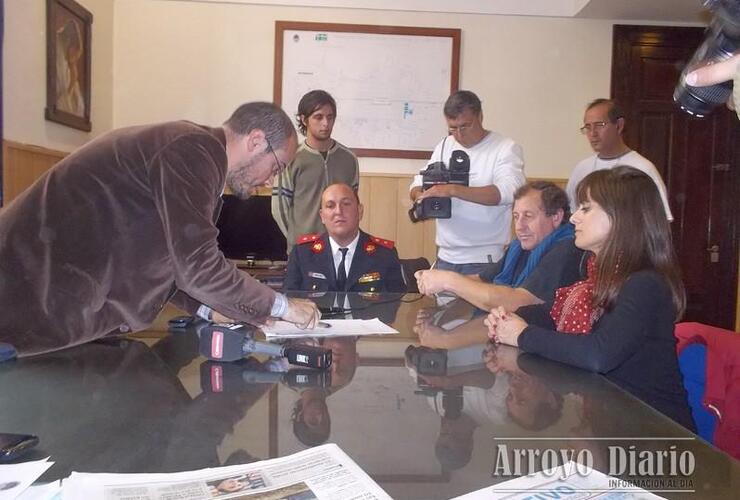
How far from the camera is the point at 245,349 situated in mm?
1331

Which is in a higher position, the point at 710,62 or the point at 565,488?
the point at 710,62

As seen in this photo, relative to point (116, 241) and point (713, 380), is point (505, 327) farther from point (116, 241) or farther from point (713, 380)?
point (116, 241)

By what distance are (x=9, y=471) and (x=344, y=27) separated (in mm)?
4036

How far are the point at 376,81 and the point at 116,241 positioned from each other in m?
3.29

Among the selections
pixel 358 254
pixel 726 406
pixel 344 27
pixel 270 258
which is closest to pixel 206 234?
pixel 726 406

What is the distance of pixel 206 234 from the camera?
133cm

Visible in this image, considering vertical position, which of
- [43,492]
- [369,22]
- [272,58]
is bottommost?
[43,492]

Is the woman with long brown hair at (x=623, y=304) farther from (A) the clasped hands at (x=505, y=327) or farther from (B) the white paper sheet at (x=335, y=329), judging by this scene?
(B) the white paper sheet at (x=335, y=329)

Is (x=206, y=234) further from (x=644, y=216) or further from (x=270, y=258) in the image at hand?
(x=270, y=258)

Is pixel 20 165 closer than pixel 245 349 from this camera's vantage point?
No

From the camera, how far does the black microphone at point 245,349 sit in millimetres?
1233

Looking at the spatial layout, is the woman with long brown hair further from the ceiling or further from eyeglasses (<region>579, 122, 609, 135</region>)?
the ceiling

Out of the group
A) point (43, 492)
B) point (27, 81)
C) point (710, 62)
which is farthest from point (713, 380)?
point (27, 81)

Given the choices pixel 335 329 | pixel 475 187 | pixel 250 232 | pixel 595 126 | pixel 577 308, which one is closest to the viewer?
pixel 577 308
